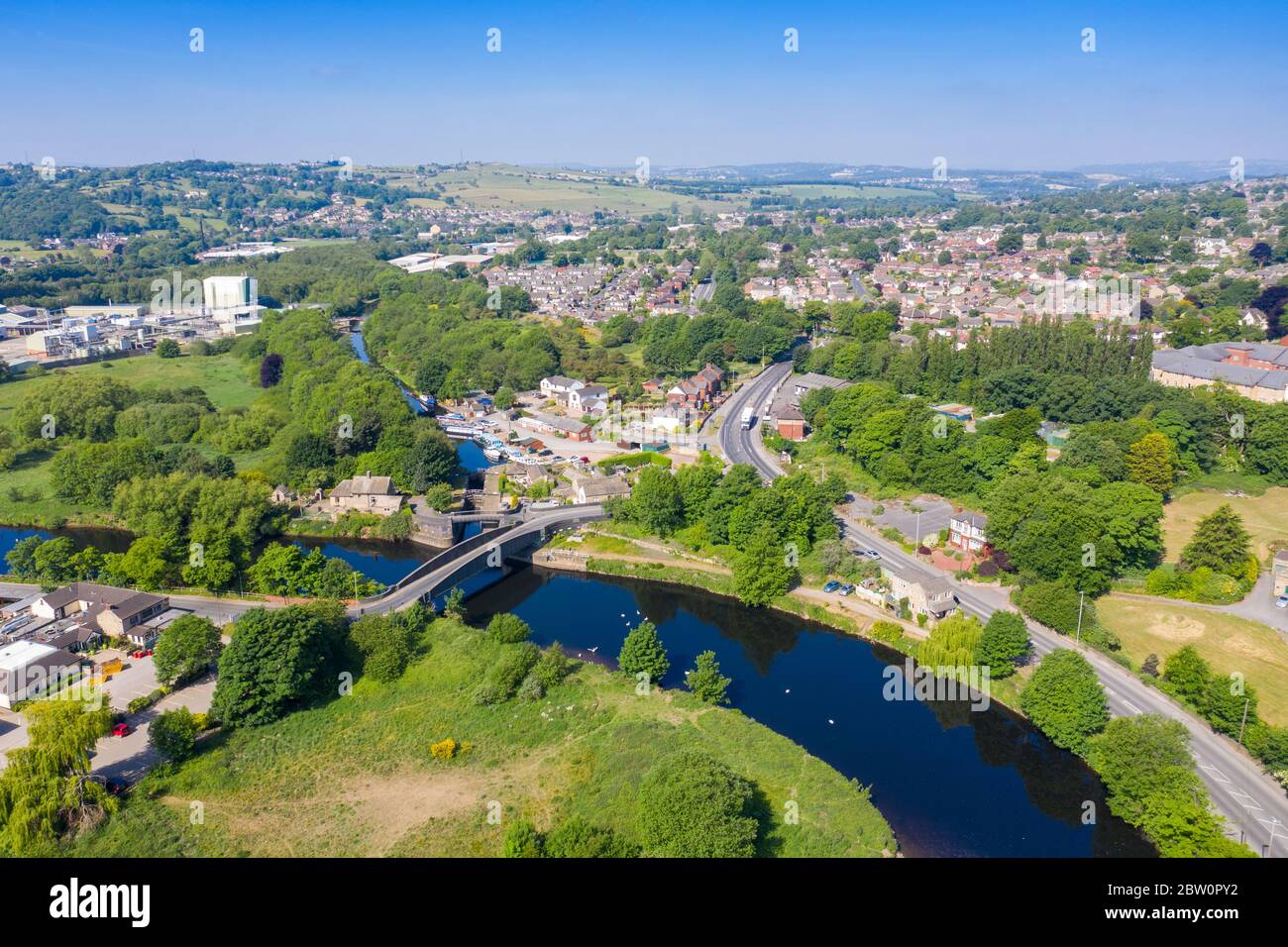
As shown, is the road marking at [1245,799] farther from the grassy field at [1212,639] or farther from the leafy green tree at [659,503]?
the leafy green tree at [659,503]

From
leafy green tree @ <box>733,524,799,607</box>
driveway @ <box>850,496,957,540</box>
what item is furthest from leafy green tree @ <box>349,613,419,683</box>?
driveway @ <box>850,496,957,540</box>

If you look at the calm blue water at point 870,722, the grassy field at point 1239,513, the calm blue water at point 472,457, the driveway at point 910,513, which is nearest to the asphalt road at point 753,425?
the driveway at point 910,513

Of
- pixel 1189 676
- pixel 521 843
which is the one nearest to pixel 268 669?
pixel 521 843

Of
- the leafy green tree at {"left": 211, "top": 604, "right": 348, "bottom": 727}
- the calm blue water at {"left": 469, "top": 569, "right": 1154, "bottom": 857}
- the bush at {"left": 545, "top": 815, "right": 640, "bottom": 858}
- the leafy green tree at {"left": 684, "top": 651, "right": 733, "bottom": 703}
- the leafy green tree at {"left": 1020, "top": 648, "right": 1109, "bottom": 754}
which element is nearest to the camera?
the bush at {"left": 545, "top": 815, "right": 640, "bottom": 858}

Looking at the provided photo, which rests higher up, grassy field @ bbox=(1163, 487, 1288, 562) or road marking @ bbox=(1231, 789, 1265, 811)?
grassy field @ bbox=(1163, 487, 1288, 562)

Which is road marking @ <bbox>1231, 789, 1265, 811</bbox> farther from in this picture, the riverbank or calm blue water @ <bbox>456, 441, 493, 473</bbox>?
calm blue water @ <bbox>456, 441, 493, 473</bbox>

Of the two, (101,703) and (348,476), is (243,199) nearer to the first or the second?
(348,476)
